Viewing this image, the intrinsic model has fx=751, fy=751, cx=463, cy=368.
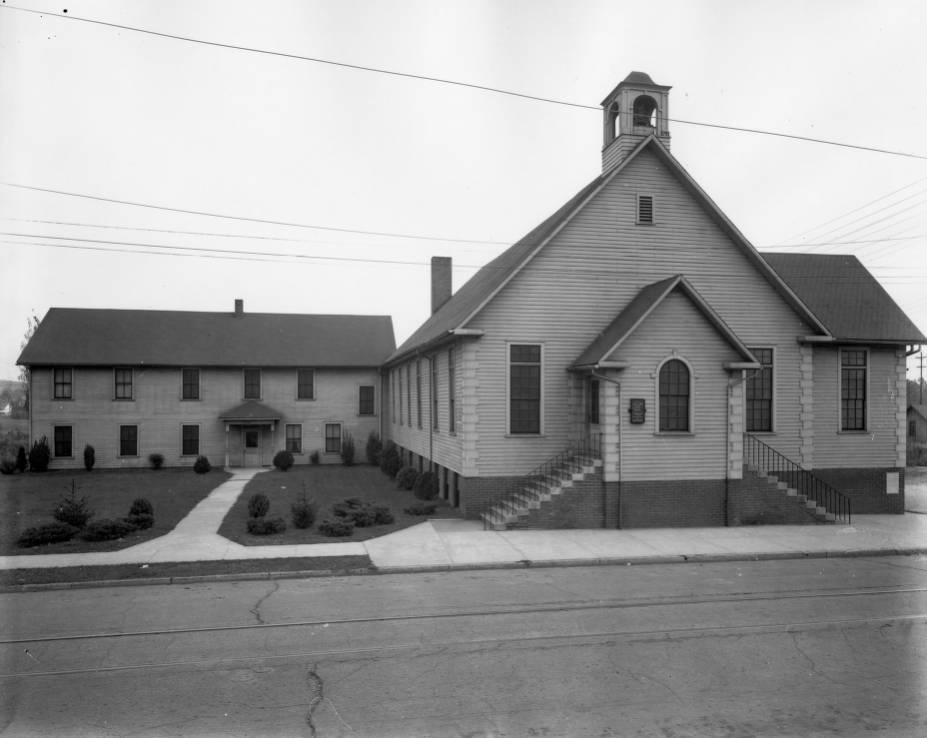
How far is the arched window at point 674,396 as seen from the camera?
66.1 feet

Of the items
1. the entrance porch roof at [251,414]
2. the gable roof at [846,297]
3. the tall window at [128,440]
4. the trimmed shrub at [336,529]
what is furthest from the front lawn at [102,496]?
the gable roof at [846,297]

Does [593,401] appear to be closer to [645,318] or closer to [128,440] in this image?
[645,318]

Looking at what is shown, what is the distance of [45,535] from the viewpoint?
1662 cm

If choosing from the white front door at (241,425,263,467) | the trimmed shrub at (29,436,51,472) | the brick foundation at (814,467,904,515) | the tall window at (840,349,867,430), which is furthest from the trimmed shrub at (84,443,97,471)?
the tall window at (840,349,867,430)

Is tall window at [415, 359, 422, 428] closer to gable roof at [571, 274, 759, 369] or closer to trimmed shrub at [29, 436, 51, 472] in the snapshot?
gable roof at [571, 274, 759, 369]

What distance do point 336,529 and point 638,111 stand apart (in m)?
15.3

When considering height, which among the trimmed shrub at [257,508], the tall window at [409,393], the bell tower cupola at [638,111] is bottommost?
the trimmed shrub at [257,508]

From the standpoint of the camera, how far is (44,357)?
1492 inches

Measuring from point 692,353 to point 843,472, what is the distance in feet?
25.8

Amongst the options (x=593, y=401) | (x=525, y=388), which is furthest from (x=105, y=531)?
(x=593, y=401)

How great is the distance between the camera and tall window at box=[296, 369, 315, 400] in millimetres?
40594

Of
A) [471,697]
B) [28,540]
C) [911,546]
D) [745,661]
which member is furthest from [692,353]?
[28,540]

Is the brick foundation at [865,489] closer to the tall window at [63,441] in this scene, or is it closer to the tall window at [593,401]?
the tall window at [593,401]

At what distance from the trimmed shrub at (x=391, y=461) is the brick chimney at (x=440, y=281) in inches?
288
